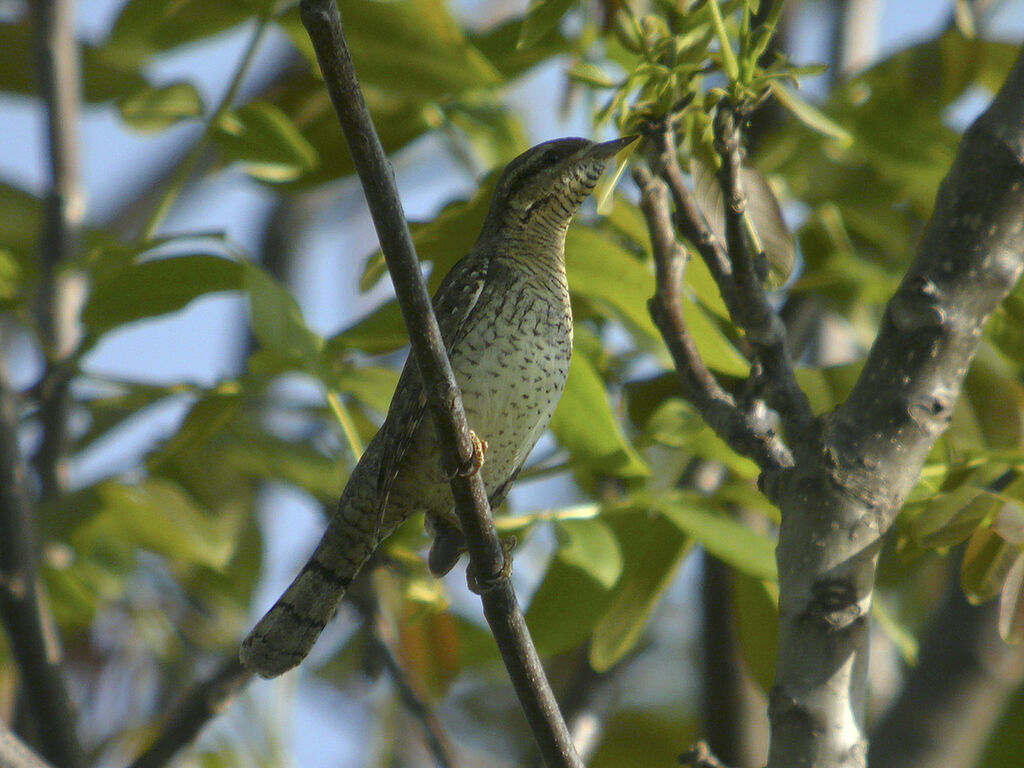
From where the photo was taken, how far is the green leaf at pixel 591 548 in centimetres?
200

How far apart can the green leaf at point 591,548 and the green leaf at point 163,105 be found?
56.9 inches

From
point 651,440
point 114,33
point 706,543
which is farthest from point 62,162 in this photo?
point 706,543

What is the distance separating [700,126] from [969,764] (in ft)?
7.56

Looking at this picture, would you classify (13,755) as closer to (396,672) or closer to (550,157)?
(396,672)

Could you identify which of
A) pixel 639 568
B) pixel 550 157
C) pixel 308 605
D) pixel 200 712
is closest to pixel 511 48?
pixel 550 157

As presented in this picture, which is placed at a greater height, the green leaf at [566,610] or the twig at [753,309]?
the twig at [753,309]

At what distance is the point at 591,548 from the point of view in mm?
2047

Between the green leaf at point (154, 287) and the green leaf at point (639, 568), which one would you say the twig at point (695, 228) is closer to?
the green leaf at point (639, 568)

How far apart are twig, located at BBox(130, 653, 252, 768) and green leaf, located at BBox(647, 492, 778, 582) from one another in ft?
3.84

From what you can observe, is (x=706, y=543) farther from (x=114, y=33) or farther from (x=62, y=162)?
(x=62, y=162)

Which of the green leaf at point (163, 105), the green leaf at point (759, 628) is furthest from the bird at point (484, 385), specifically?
the green leaf at point (163, 105)

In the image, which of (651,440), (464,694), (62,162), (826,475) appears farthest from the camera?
(464,694)

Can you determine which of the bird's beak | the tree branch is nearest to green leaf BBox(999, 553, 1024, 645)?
the tree branch

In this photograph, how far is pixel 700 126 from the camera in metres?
2.01
